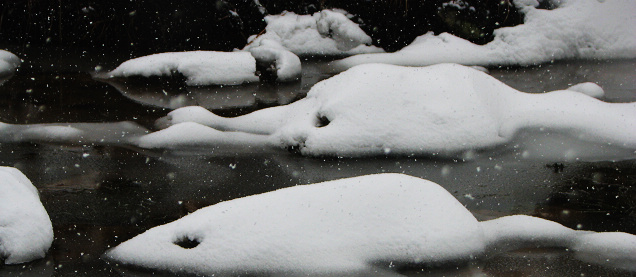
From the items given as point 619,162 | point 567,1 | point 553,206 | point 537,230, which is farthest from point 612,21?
point 537,230

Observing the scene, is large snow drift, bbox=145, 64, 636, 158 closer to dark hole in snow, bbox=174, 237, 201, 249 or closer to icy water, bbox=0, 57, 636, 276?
icy water, bbox=0, 57, 636, 276

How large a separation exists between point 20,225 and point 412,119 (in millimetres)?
3565

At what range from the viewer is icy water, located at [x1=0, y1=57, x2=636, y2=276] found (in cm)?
370

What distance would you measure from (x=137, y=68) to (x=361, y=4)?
450 cm

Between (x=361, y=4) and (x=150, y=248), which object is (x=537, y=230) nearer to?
(x=150, y=248)

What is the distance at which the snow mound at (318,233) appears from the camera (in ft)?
11.3

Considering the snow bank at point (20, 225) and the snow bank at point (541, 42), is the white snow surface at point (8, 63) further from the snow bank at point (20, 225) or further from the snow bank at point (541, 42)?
the snow bank at point (20, 225)

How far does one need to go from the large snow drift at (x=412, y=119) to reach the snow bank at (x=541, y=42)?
3785mm

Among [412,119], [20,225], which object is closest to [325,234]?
[20,225]

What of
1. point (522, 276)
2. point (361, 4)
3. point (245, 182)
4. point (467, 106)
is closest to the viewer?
point (522, 276)

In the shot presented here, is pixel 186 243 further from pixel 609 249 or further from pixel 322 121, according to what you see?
pixel 322 121

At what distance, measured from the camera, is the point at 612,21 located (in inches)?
453

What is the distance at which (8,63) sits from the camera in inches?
372

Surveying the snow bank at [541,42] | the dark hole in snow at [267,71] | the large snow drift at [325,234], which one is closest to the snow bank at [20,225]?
the large snow drift at [325,234]
